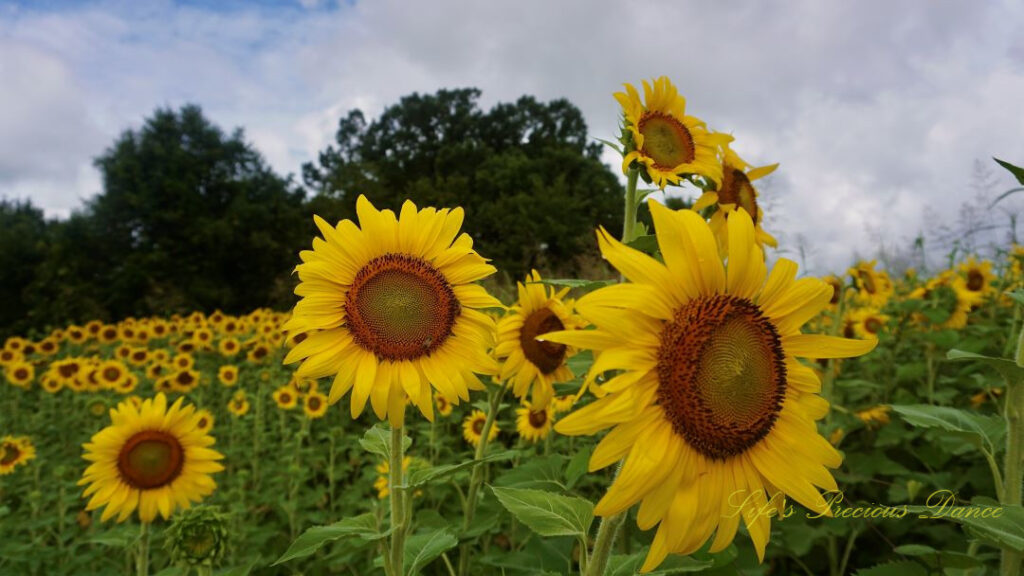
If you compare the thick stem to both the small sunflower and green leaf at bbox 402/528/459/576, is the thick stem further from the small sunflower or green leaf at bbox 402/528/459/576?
the small sunflower

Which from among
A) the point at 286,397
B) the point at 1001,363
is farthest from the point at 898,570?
the point at 286,397

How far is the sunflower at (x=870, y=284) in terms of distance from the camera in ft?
13.8

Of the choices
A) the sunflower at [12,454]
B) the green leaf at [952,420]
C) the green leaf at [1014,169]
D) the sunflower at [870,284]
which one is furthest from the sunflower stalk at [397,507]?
the sunflower at [12,454]

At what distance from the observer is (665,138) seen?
2.25 metres

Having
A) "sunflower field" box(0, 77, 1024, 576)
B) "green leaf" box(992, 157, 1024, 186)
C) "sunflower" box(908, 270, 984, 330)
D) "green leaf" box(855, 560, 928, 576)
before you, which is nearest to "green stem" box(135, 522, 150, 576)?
"sunflower field" box(0, 77, 1024, 576)

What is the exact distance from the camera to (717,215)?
217 centimetres

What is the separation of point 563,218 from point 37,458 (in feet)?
85.5

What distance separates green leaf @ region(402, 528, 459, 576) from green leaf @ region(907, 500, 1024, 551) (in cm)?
117

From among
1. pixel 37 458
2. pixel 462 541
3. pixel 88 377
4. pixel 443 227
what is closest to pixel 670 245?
pixel 443 227

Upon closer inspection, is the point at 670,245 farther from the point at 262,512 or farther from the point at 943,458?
the point at 262,512

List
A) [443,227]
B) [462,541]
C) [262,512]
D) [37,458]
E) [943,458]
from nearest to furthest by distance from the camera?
[443,227]
[462,541]
[943,458]
[262,512]
[37,458]

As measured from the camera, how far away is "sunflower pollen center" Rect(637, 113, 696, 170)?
2150 mm

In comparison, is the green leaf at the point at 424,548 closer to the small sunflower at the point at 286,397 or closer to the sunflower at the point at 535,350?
the sunflower at the point at 535,350

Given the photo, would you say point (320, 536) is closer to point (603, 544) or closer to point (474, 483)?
point (603, 544)
